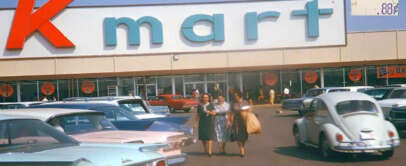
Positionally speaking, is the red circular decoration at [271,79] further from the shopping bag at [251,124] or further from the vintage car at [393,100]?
the shopping bag at [251,124]

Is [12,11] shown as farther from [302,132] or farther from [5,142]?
[5,142]

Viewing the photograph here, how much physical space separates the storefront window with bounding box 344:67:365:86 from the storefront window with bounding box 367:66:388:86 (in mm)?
598

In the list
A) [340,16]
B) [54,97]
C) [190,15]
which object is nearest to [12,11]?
[54,97]

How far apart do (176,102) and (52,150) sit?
27.0 meters

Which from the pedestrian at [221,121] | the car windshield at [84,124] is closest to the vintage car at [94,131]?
the car windshield at [84,124]

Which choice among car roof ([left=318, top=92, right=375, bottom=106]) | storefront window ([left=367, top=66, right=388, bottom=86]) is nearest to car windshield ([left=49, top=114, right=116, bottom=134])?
car roof ([left=318, top=92, right=375, bottom=106])

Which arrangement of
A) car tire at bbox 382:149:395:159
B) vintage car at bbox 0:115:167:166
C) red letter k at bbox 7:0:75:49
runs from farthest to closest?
red letter k at bbox 7:0:75:49 < car tire at bbox 382:149:395:159 < vintage car at bbox 0:115:167:166

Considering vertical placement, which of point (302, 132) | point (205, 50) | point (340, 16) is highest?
point (340, 16)

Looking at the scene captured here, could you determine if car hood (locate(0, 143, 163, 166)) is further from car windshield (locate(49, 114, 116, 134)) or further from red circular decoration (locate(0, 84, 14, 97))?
red circular decoration (locate(0, 84, 14, 97))

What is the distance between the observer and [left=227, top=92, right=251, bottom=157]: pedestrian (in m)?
11.5

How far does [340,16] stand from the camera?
128ft

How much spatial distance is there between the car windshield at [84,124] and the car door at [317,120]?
4993 mm

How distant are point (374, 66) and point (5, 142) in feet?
125

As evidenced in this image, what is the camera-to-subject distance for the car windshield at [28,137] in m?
5.84
